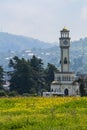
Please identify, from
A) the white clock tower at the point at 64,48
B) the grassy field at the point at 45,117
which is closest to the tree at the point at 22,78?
the white clock tower at the point at 64,48

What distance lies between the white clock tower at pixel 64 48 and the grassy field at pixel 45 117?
12214cm

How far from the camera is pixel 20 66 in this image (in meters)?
141

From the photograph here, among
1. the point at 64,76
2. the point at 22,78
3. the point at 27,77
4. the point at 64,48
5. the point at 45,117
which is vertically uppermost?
the point at 64,48

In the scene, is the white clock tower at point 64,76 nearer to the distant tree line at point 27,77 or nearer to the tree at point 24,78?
the distant tree line at point 27,77

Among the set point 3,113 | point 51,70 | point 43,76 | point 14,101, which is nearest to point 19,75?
point 43,76

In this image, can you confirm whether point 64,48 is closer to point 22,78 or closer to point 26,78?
point 26,78

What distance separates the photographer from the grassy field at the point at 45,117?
99.5ft

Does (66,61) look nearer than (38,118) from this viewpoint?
No

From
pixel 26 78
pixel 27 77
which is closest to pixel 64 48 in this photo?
pixel 27 77

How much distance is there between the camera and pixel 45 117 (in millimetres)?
33094

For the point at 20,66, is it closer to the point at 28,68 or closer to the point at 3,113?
the point at 28,68

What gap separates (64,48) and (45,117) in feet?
445

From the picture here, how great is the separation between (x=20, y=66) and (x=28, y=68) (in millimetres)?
2204

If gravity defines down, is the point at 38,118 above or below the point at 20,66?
below
